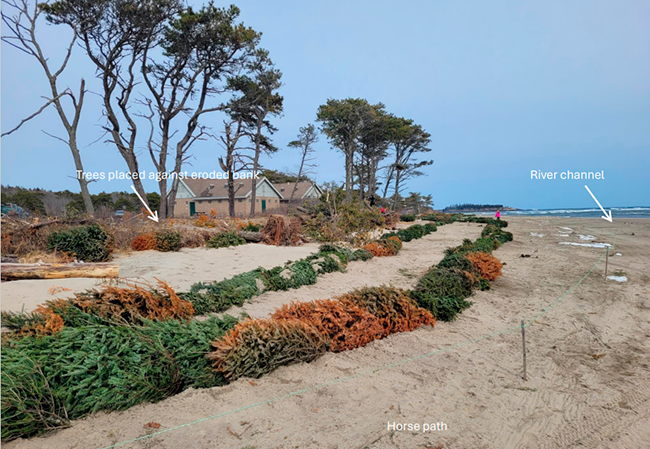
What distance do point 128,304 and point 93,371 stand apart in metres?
1.42

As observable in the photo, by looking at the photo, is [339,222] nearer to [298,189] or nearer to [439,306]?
[439,306]

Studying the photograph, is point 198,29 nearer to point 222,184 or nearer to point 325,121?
point 325,121

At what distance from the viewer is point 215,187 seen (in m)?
42.3

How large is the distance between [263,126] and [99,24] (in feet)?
38.5

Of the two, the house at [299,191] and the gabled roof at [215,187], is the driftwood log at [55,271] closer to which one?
the gabled roof at [215,187]

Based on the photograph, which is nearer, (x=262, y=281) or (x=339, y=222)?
(x=262, y=281)

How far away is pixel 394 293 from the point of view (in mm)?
5215

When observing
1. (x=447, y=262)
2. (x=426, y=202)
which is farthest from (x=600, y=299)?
(x=426, y=202)

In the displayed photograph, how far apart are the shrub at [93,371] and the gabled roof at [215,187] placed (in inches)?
1421

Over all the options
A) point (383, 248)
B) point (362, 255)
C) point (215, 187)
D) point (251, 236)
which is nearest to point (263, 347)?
point (362, 255)

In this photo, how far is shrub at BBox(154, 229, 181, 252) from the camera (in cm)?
1035

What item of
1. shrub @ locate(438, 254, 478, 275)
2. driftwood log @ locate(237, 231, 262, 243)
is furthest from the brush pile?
driftwood log @ locate(237, 231, 262, 243)

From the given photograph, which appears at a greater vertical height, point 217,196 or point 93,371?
point 217,196

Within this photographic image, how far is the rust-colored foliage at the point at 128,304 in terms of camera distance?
13.4 feet
